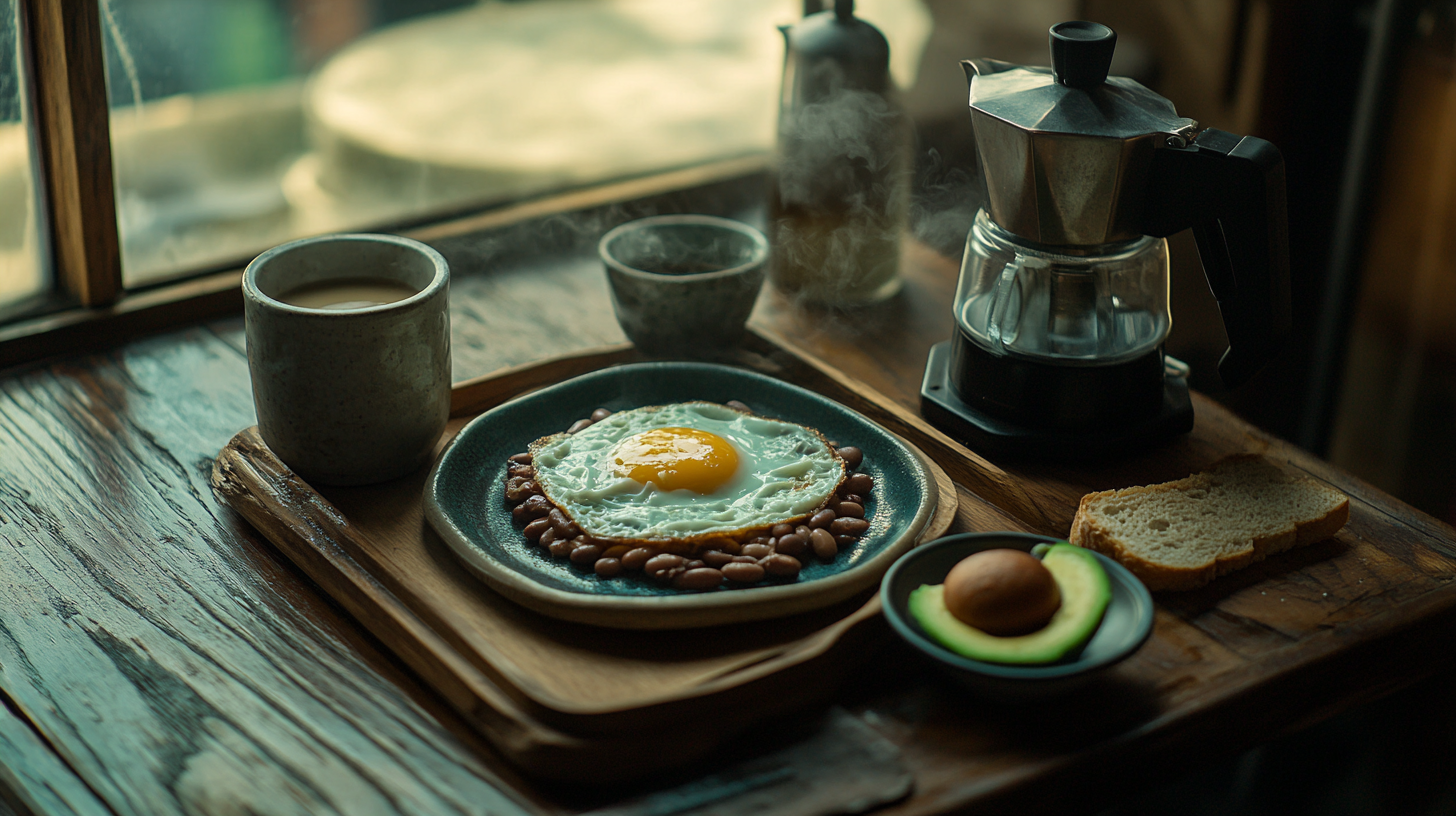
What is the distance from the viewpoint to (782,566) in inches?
43.6

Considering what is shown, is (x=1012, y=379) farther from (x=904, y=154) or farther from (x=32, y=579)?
(x=32, y=579)

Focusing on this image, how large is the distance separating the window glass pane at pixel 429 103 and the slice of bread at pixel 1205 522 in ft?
3.82

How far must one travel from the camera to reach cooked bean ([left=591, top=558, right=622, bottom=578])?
1.11 m

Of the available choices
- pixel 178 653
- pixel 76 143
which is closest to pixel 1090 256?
pixel 178 653

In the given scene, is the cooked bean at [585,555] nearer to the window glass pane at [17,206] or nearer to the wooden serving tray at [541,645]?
the wooden serving tray at [541,645]

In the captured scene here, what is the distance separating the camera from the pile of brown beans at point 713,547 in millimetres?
1103

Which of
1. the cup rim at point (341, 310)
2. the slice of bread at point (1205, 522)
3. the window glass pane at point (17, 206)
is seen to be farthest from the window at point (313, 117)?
the slice of bread at point (1205, 522)

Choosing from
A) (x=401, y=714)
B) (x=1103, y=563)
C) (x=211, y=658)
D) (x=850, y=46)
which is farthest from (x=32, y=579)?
(x=850, y=46)

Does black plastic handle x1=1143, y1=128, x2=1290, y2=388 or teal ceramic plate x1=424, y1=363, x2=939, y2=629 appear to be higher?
black plastic handle x1=1143, y1=128, x2=1290, y2=388

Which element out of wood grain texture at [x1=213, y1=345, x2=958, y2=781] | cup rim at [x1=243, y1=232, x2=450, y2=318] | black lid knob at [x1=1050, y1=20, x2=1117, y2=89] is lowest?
wood grain texture at [x1=213, y1=345, x2=958, y2=781]

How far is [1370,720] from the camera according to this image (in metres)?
2.13

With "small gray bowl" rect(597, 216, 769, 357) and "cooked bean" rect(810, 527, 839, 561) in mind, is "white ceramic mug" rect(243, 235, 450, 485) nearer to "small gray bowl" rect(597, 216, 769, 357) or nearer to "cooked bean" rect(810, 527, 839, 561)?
"small gray bowl" rect(597, 216, 769, 357)

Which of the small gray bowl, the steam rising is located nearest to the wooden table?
the small gray bowl

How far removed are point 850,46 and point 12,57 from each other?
112 cm
